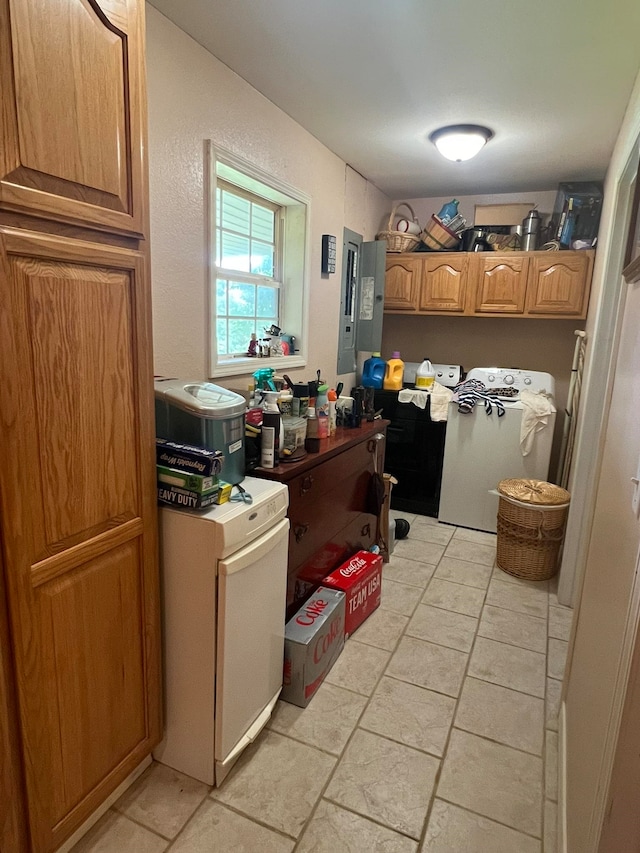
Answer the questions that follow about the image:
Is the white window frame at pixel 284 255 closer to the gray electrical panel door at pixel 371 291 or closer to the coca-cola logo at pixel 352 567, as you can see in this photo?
the gray electrical panel door at pixel 371 291

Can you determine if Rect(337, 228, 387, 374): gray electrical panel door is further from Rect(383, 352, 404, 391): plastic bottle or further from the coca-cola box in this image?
the coca-cola box

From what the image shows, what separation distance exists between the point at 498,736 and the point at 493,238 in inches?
128

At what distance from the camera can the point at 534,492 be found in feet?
9.79

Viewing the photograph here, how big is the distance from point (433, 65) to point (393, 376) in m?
2.07

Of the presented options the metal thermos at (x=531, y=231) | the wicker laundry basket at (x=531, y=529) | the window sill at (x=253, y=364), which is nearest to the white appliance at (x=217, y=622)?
the window sill at (x=253, y=364)

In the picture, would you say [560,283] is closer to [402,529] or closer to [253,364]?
[402,529]

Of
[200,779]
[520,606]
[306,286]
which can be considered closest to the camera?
[200,779]

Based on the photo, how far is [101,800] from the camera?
54.8 inches

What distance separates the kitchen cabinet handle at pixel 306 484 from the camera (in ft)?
6.57

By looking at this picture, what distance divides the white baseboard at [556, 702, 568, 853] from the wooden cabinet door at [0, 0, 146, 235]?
1.98m

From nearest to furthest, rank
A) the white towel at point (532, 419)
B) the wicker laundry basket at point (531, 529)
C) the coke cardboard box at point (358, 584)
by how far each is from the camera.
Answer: the coke cardboard box at point (358, 584) < the wicker laundry basket at point (531, 529) < the white towel at point (532, 419)

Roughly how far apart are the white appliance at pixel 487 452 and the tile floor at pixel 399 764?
3.75ft

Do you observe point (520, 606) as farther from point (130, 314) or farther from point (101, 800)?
point (130, 314)

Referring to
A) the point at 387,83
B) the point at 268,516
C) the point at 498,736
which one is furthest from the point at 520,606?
the point at 387,83
